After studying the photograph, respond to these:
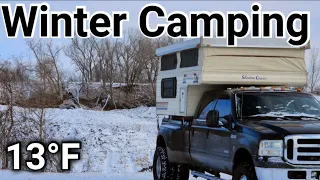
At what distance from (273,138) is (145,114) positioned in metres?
40.0

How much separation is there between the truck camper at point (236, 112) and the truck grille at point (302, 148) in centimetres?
1

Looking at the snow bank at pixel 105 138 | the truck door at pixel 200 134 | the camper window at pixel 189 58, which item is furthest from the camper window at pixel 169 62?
the snow bank at pixel 105 138

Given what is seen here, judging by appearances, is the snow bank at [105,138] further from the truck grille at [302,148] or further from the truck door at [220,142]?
the truck grille at [302,148]

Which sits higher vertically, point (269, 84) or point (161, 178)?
point (269, 84)

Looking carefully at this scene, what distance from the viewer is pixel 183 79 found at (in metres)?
11.5

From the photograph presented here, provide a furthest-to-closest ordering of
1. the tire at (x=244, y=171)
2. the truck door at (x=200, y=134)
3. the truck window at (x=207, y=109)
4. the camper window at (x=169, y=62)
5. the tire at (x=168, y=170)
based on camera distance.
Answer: the camper window at (x=169, y=62), the tire at (x=168, y=170), the truck window at (x=207, y=109), the truck door at (x=200, y=134), the tire at (x=244, y=171)

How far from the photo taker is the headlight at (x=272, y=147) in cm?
772

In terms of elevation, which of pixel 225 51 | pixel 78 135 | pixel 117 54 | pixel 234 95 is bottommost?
pixel 78 135

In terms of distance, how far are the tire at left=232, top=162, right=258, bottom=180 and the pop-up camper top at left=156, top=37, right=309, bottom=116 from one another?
2.33m

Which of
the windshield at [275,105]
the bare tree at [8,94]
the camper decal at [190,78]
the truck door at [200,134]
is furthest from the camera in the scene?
the bare tree at [8,94]

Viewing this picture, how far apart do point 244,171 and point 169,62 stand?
4.86 metres

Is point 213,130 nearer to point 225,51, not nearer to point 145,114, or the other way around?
point 225,51

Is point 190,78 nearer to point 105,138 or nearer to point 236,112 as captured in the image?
point 236,112

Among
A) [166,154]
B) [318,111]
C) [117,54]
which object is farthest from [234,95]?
[117,54]
